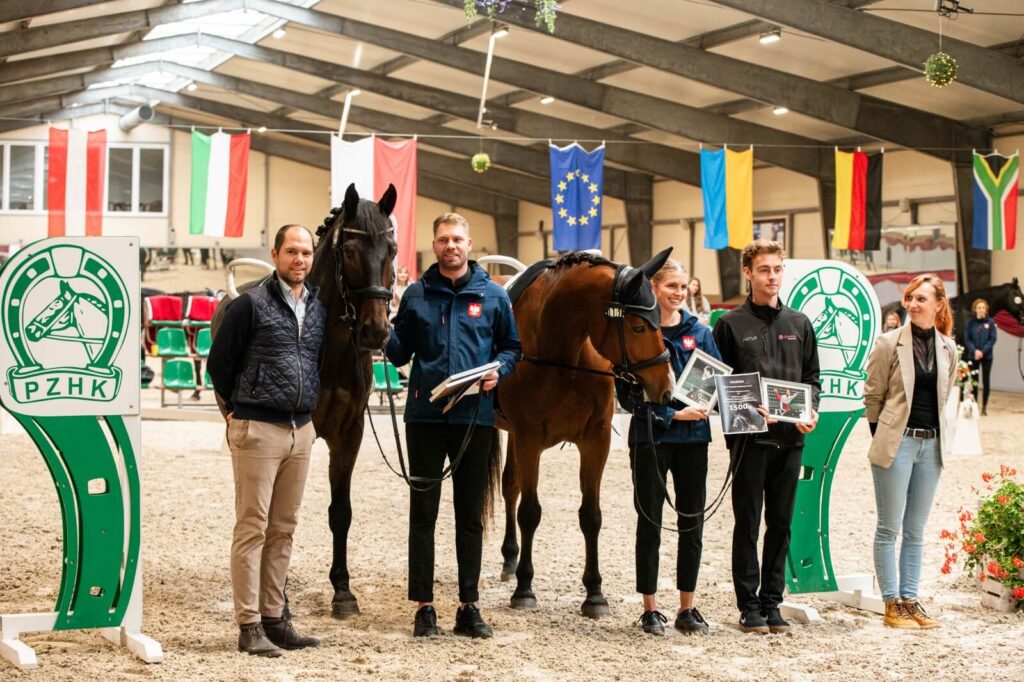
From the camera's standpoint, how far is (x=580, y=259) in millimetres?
4910

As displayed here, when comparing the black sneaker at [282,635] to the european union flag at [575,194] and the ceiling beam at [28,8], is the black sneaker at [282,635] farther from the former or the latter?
the ceiling beam at [28,8]

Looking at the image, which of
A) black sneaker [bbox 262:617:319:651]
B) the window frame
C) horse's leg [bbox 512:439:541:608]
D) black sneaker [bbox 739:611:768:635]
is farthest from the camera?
the window frame

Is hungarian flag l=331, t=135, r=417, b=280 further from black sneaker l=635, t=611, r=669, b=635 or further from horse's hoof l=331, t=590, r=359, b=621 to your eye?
black sneaker l=635, t=611, r=669, b=635

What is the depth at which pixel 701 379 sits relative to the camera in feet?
14.4

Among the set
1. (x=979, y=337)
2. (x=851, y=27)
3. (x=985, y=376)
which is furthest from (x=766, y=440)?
(x=985, y=376)

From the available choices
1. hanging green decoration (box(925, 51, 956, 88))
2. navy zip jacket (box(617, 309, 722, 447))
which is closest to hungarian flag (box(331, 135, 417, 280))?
hanging green decoration (box(925, 51, 956, 88))

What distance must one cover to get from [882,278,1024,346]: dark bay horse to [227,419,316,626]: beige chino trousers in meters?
14.4

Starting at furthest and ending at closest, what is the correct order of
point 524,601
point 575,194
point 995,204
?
point 575,194, point 995,204, point 524,601

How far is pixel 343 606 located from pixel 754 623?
1.77 meters

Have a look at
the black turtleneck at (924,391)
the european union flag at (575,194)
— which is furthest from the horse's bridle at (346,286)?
the european union flag at (575,194)

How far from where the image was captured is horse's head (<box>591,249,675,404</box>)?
4.35 m

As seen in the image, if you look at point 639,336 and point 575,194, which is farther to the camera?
point 575,194

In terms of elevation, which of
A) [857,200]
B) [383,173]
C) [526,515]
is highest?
[383,173]

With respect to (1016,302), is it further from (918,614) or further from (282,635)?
(282,635)
